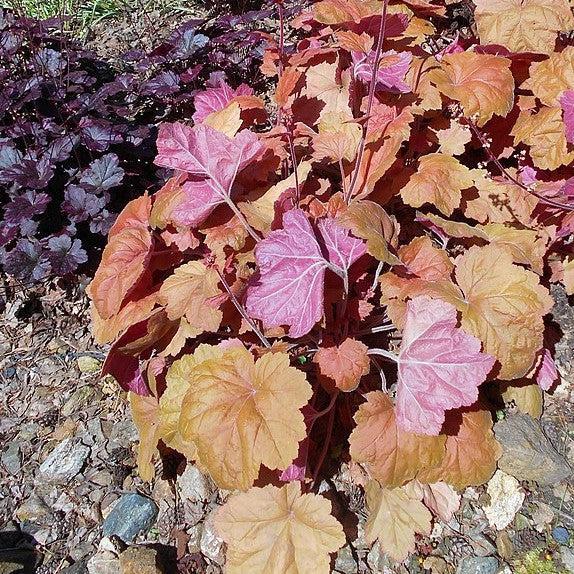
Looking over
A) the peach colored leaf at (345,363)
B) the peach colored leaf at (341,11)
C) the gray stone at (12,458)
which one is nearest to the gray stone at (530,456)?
the peach colored leaf at (345,363)

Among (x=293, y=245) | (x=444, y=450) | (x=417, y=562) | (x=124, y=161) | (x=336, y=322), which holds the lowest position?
(x=417, y=562)

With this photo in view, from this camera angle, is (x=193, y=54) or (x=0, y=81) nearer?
(x=0, y=81)

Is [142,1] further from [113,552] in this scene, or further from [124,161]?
[113,552]

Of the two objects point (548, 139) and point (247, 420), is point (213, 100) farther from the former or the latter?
point (247, 420)

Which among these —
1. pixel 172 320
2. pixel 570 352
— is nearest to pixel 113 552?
pixel 172 320

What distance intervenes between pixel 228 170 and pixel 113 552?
1.18 meters

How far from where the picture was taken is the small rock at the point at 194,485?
1861mm

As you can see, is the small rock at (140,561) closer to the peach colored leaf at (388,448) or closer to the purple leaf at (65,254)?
the peach colored leaf at (388,448)

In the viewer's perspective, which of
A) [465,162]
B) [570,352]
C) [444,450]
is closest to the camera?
[444,450]

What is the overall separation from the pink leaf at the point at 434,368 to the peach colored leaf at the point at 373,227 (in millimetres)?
173

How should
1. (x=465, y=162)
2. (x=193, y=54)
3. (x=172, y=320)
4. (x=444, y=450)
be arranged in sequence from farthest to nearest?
(x=193, y=54) < (x=465, y=162) < (x=172, y=320) < (x=444, y=450)

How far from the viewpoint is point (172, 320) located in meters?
1.84

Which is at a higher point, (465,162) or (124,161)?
(124,161)

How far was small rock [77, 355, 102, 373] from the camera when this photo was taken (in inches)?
90.1
